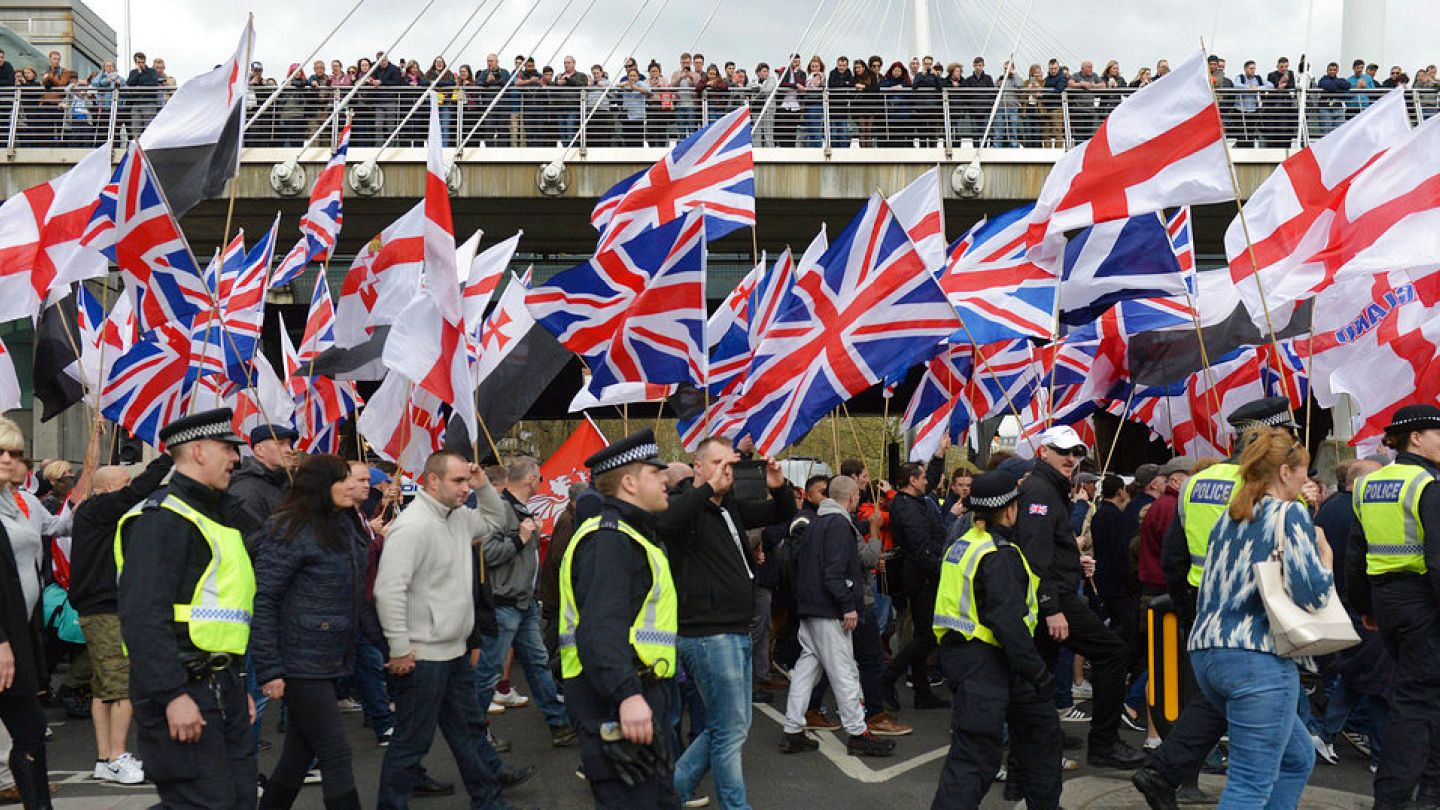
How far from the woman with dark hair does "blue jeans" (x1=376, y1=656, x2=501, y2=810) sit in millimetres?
262

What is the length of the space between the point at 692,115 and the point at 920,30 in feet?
35.2

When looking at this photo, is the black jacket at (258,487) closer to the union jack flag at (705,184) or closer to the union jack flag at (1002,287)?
the union jack flag at (705,184)

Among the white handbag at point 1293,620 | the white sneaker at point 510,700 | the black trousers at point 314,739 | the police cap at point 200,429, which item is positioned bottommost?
the white sneaker at point 510,700

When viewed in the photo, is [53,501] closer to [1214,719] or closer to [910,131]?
[1214,719]

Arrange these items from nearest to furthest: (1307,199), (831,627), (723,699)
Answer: (723,699)
(831,627)
(1307,199)

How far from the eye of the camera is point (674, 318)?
8609 mm

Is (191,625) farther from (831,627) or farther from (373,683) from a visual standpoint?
(831,627)

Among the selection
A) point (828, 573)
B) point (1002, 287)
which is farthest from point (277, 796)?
point (1002, 287)

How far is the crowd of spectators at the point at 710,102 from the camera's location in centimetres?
2317

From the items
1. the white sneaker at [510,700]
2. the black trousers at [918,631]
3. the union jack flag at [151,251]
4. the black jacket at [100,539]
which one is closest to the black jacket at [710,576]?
the black jacket at [100,539]

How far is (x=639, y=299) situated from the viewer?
8.68 m

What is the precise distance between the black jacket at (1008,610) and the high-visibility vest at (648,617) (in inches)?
59.7

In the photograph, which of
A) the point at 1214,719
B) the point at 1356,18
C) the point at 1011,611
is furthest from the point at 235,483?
the point at 1356,18

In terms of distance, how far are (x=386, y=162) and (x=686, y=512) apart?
1900 cm
